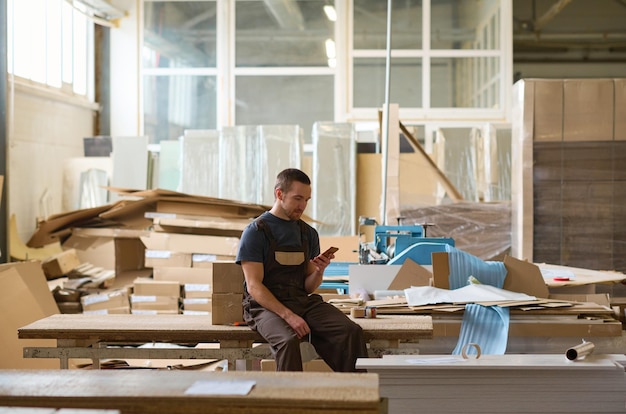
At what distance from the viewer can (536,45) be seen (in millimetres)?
12352

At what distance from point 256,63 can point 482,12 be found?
306 centimetres

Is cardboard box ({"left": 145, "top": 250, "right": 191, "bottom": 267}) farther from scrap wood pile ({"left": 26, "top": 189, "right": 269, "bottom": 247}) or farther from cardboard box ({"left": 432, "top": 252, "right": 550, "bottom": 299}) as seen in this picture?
cardboard box ({"left": 432, "top": 252, "right": 550, "bottom": 299})

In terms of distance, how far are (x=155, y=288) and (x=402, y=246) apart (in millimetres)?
2667

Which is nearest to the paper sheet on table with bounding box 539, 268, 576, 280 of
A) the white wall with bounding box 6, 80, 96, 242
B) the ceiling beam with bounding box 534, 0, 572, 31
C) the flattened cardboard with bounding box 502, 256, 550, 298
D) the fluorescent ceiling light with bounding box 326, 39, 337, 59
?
the flattened cardboard with bounding box 502, 256, 550, 298

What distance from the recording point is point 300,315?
3.88m

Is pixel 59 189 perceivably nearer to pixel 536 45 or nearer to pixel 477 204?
pixel 477 204

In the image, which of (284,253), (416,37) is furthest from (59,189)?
(284,253)

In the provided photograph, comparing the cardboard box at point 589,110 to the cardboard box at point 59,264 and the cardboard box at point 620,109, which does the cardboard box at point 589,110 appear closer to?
the cardboard box at point 620,109

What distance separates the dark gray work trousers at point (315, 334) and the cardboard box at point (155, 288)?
3378 millimetres

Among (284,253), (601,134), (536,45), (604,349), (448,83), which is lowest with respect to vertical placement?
(604,349)

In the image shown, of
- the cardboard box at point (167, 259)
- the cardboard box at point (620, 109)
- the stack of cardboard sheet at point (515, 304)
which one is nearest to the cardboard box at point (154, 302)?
the cardboard box at point (167, 259)

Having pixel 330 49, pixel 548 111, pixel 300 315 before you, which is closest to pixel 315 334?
pixel 300 315

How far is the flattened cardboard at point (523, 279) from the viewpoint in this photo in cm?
470

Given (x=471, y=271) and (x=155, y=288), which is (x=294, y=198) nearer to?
(x=471, y=271)
